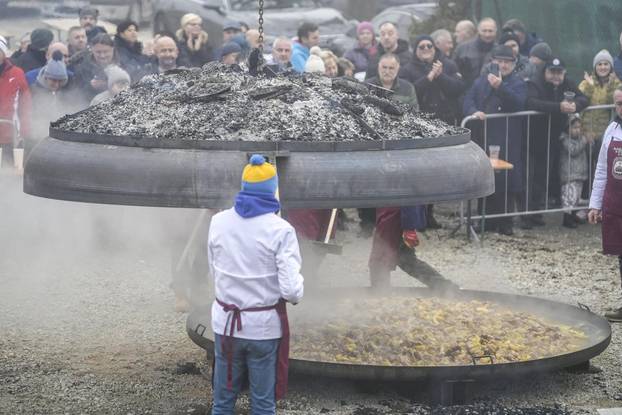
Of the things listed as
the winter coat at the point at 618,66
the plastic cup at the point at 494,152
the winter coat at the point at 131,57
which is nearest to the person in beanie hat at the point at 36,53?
the winter coat at the point at 131,57

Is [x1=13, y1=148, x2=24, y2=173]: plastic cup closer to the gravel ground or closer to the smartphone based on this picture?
the gravel ground

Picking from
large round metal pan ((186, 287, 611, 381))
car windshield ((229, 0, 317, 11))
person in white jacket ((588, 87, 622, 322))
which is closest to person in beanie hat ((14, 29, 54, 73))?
large round metal pan ((186, 287, 611, 381))

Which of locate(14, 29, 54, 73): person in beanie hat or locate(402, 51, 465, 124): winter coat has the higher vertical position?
locate(14, 29, 54, 73): person in beanie hat

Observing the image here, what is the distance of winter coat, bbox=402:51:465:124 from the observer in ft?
43.0

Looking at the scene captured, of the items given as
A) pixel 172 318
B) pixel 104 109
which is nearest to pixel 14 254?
pixel 172 318

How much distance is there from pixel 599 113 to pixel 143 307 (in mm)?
6278

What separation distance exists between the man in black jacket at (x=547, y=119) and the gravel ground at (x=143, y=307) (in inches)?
20.9

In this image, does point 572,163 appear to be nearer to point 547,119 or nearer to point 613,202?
point 547,119

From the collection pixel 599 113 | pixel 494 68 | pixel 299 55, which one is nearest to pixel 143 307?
pixel 494 68

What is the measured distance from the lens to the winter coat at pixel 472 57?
14008mm

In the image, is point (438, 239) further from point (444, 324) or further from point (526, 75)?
point (444, 324)

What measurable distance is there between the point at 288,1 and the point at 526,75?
9.89 m

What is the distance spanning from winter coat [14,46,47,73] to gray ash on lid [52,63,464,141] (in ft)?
23.1

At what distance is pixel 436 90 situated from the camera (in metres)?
13.2
